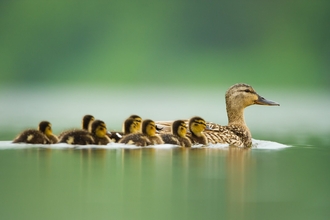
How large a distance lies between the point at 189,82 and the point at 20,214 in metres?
36.3

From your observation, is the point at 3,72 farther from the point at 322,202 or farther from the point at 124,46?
the point at 322,202

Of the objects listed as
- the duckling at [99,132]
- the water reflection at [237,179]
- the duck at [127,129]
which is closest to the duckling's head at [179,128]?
the duck at [127,129]

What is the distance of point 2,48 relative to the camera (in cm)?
4662

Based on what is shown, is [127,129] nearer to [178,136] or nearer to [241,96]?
[178,136]

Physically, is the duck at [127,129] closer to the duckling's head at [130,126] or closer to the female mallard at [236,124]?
the duckling's head at [130,126]

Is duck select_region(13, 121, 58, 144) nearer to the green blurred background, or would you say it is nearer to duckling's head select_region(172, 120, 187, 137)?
duckling's head select_region(172, 120, 187, 137)

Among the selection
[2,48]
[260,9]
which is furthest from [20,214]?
[260,9]

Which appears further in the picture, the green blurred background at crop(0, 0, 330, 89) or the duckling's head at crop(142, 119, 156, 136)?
the green blurred background at crop(0, 0, 330, 89)

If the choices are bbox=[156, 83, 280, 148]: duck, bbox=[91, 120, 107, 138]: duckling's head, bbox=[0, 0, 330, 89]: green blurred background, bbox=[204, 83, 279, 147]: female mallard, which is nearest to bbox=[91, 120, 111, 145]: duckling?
bbox=[91, 120, 107, 138]: duckling's head

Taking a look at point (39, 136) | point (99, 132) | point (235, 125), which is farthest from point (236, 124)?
point (39, 136)

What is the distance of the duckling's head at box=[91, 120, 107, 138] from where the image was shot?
33.6 ft

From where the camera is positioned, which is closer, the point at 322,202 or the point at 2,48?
the point at 322,202

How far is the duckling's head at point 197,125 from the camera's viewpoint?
10.7 meters

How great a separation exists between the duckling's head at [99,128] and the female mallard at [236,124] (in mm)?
1154
